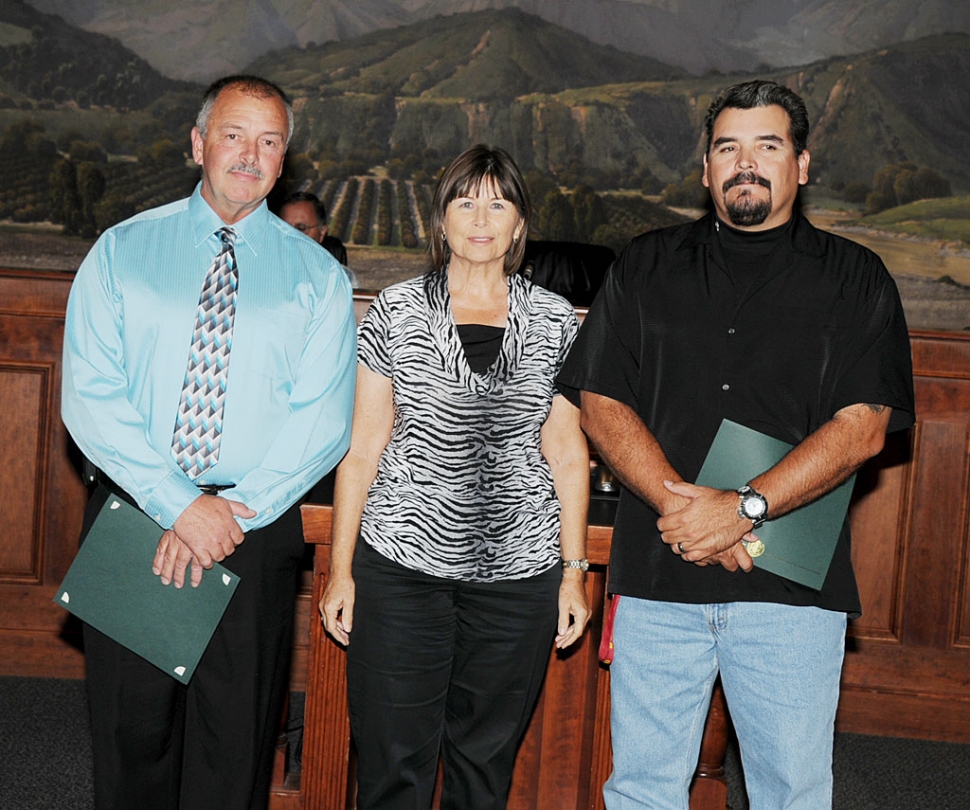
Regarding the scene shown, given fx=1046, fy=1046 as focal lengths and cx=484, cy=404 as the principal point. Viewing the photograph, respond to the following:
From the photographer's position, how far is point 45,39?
18.4 feet

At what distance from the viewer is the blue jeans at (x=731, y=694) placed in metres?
1.78

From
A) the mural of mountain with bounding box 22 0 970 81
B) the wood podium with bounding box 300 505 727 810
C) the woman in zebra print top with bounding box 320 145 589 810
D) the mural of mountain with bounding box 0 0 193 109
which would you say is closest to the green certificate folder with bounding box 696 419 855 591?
the woman in zebra print top with bounding box 320 145 589 810

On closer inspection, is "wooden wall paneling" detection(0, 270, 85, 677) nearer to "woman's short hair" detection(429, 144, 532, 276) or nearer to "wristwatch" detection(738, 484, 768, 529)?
"woman's short hair" detection(429, 144, 532, 276)

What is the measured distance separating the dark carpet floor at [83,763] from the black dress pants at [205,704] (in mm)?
956

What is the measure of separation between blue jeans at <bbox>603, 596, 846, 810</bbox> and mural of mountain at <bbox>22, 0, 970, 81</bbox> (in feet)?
15.2

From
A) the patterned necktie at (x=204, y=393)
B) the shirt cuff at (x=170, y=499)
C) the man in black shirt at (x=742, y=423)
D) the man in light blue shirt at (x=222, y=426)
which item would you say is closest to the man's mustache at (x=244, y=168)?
the man in light blue shirt at (x=222, y=426)

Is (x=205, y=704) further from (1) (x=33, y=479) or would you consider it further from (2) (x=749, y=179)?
(1) (x=33, y=479)

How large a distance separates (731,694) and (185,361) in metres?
1.14

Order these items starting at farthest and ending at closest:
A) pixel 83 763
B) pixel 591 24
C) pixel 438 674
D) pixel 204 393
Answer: pixel 591 24, pixel 83 763, pixel 438 674, pixel 204 393

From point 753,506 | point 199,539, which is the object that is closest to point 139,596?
point 199,539

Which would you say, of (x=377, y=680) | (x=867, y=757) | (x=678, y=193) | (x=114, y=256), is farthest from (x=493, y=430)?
(x=678, y=193)

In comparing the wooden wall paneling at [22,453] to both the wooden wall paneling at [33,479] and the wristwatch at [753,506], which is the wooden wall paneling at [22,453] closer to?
the wooden wall paneling at [33,479]

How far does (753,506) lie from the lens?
5.85ft

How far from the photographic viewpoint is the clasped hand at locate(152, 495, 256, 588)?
1.84 metres
